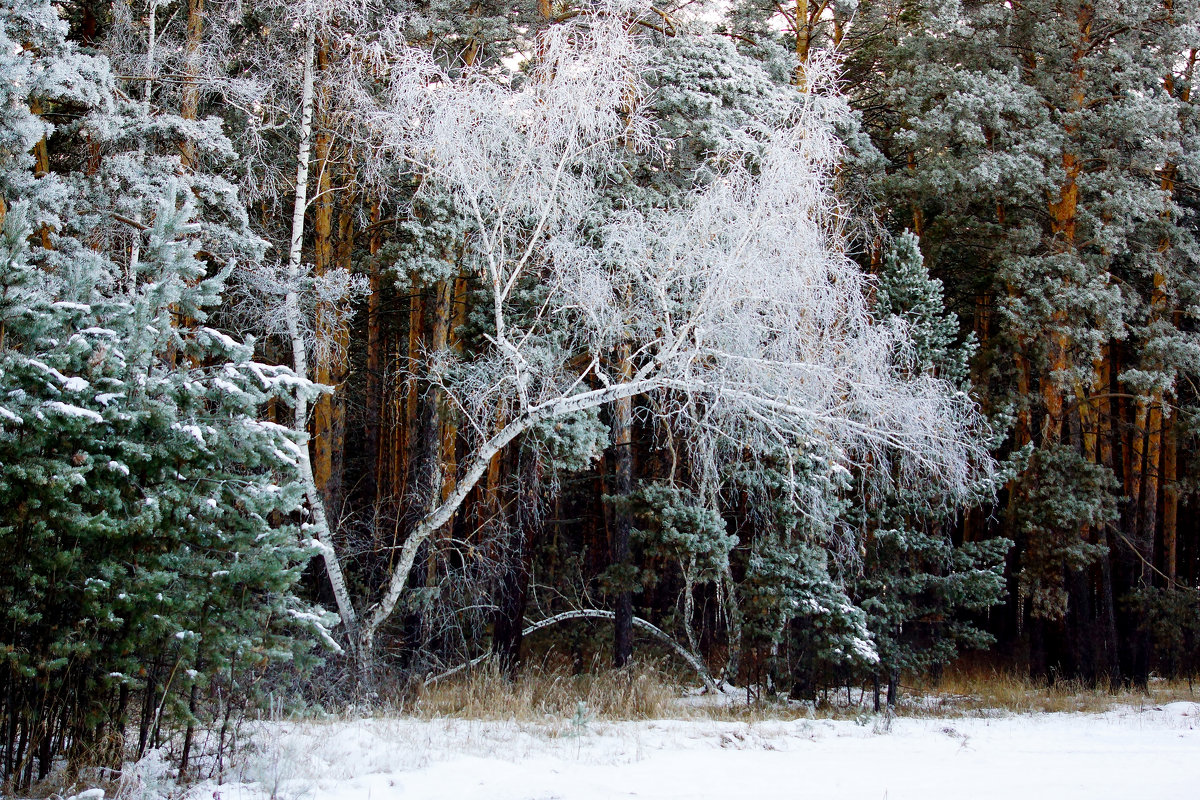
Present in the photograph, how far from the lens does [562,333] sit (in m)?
11.1

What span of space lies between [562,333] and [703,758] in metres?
5.64

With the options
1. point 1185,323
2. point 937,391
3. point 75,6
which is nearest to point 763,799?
point 937,391

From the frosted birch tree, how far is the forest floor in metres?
2.83

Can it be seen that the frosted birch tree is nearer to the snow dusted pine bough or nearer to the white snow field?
the snow dusted pine bough

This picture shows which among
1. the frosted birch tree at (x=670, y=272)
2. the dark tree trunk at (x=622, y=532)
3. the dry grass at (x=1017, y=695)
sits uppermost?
the frosted birch tree at (x=670, y=272)

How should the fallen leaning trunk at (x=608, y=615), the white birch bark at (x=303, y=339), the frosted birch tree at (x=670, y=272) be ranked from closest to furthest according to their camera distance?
the frosted birch tree at (x=670, y=272)
the white birch bark at (x=303, y=339)
the fallen leaning trunk at (x=608, y=615)

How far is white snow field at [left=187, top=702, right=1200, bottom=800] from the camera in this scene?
5613 millimetres

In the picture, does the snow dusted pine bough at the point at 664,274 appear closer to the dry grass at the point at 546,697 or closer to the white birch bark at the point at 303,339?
the white birch bark at the point at 303,339

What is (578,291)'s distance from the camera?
972 centimetres

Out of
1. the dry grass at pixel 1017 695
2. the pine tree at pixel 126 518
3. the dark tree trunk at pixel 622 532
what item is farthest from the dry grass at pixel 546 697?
the dry grass at pixel 1017 695

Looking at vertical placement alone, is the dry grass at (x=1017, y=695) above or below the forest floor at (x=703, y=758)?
below

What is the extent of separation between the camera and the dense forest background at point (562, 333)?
18.0ft

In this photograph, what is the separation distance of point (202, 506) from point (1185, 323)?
19.9m

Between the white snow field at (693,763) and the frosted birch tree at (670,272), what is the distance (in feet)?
9.54
